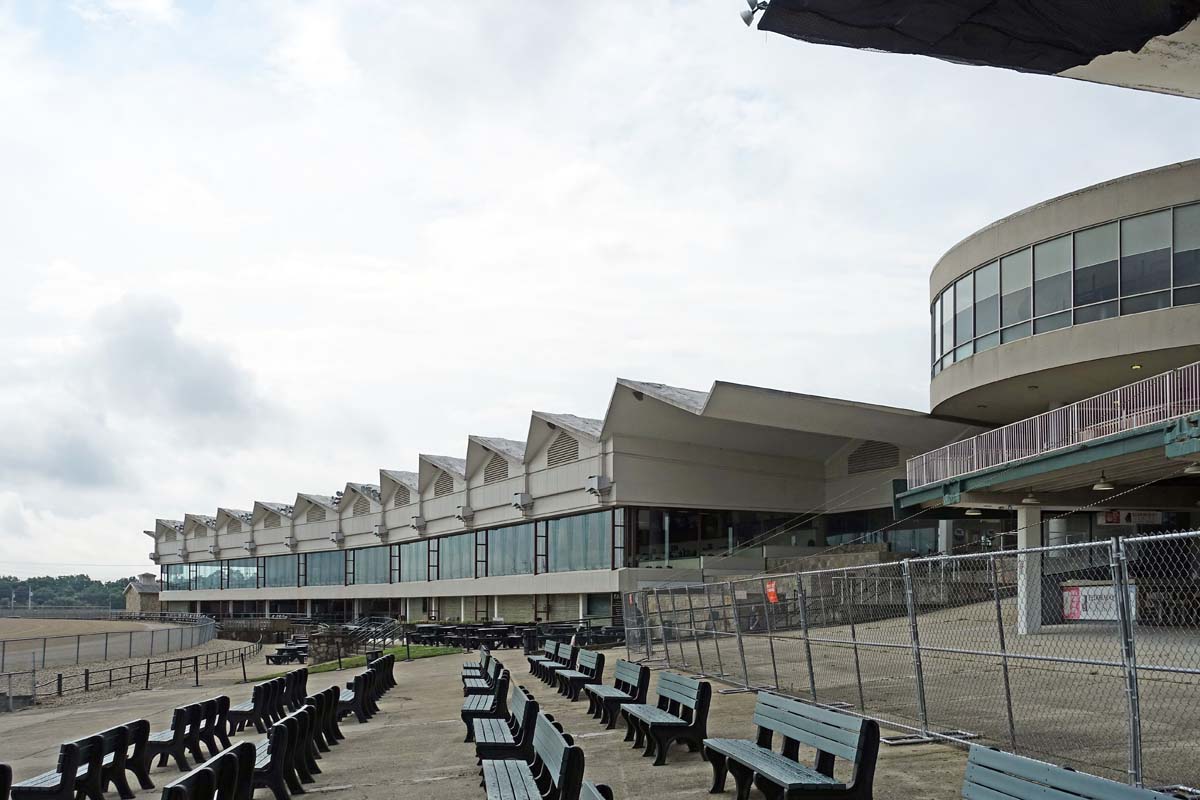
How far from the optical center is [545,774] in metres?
9.09

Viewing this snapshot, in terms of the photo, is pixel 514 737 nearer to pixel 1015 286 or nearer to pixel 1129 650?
pixel 1129 650

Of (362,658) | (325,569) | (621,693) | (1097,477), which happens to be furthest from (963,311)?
(325,569)

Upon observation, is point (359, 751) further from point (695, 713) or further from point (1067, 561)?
point (1067, 561)

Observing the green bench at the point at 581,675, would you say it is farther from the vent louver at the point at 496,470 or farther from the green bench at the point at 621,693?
the vent louver at the point at 496,470

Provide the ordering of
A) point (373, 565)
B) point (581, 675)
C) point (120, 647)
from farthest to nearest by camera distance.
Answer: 1. point (373, 565)
2. point (120, 647)
3. point (581, 675)

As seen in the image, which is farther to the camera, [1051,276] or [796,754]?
[1051,276]

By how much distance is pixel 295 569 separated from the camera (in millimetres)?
94062

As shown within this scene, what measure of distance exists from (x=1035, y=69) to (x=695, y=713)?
6978 millimetres

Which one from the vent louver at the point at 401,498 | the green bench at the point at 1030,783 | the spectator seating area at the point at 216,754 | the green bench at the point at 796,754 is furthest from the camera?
the vent louver at the point at 401,498

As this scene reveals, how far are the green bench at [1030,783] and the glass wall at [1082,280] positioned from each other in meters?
25.7

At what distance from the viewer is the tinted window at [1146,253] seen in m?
28.2

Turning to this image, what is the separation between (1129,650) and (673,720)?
179 inches

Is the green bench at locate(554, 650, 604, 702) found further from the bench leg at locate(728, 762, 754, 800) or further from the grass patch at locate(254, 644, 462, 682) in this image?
the grass patch at locate(254, 644, 462, 682)

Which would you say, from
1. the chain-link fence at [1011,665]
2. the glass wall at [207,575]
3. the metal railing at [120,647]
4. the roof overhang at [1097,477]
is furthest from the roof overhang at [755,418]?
the glass wall at [207,575]
